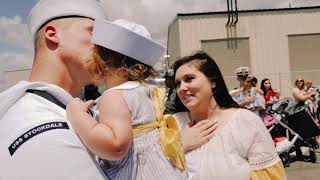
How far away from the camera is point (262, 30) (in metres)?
22.0

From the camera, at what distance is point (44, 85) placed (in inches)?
53.4

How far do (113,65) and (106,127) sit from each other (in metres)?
0.28

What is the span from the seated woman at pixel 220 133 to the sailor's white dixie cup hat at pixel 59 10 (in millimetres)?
1324

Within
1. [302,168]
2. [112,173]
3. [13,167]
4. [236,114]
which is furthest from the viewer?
[302,168]

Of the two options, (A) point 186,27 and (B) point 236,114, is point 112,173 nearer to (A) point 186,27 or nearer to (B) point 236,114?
(B) point 236,114

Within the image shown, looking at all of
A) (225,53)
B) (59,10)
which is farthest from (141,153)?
(225,53)

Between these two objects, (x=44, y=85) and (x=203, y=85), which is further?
(x=203, y=85)

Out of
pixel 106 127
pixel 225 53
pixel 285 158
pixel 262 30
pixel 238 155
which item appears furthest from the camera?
pixel 262 30

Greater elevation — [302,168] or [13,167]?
[13,167]

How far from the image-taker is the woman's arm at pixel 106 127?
138 cm

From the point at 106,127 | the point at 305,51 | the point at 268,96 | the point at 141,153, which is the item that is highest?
the point at 305,51

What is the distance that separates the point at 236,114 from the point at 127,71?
1375mm

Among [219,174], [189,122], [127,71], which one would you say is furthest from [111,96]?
[189,122]

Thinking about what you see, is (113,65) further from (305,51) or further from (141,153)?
(305,51)
